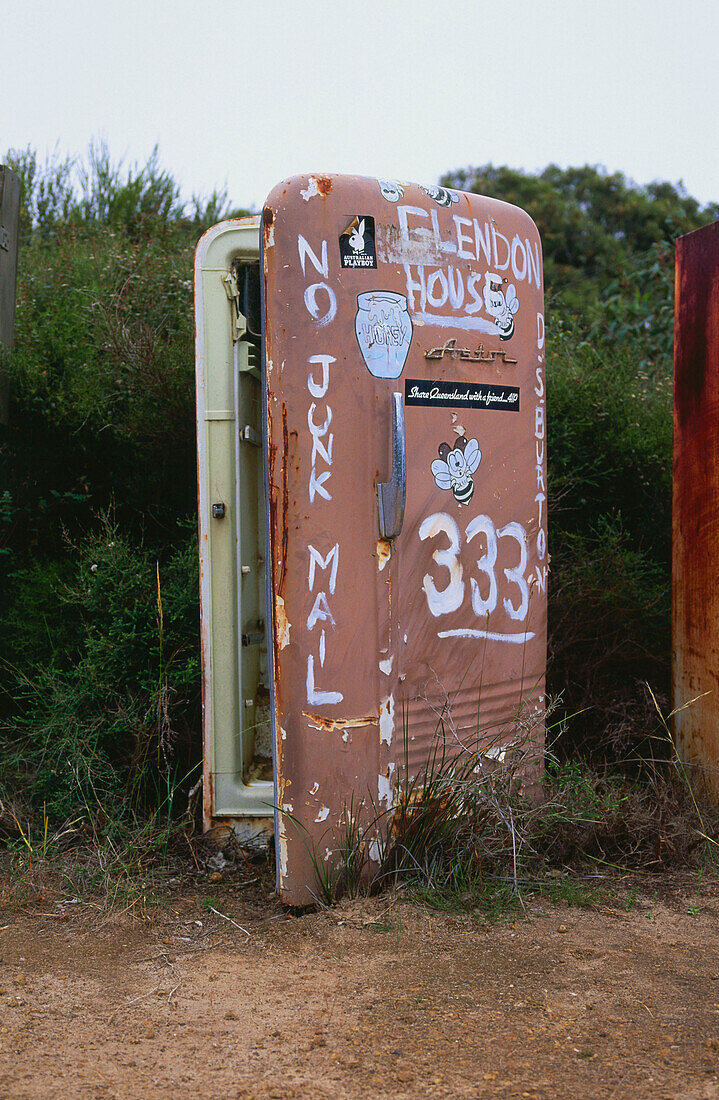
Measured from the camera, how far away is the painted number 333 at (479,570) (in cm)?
334

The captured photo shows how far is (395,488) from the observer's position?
10.2 feet

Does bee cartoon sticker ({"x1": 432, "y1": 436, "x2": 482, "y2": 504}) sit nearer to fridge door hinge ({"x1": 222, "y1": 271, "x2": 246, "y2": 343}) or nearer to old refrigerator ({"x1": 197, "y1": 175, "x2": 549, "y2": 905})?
old refrigerator ({"x1": 197, "y1": 175, "x2": 549, "y2": 905})

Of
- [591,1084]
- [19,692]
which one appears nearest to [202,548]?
[19,692]

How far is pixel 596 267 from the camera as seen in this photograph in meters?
14.4

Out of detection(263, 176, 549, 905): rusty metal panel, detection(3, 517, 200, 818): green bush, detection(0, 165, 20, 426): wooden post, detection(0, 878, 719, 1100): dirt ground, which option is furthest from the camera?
detection(0, 165, 20, 426): wooden post

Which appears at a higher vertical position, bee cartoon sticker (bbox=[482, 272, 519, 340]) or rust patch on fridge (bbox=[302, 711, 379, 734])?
bee cartoon sticker (bbox=[482, 272, 519, 340])

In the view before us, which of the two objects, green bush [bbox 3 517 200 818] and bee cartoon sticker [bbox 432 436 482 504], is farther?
green bush [bbox 3 517 200 818]

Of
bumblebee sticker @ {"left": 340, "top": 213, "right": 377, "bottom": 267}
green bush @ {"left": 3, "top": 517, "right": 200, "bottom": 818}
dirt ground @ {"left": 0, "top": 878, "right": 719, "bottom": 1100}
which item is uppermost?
bumblebee sticker @ {"left": 340, "top": 213, "right": 377, "bottom": 267}

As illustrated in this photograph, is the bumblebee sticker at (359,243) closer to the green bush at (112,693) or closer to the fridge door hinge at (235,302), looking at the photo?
the fridge door hinge at (235,302)

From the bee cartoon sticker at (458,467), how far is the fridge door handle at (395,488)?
214mm
